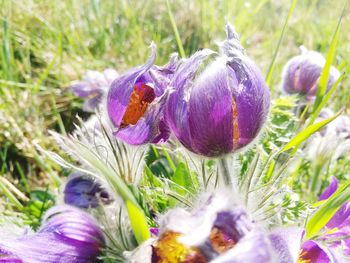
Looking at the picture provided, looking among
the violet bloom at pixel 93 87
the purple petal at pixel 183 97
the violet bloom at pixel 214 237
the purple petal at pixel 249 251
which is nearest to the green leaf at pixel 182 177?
the purple petal at pixel 183 97

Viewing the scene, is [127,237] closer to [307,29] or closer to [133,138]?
[133,138]

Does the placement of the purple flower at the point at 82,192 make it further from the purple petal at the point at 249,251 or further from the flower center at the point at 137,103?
the purple petal at the point at 249,251

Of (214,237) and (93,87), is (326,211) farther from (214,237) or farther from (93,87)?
(93,87)

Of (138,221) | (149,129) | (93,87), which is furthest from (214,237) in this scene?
(93,87)

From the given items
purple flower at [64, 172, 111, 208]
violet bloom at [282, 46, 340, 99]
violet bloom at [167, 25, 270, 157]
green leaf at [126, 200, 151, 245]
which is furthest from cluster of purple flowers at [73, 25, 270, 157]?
violet bloom at [282, 46, 340, 99]

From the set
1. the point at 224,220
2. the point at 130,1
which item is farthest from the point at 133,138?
the point at 130,1

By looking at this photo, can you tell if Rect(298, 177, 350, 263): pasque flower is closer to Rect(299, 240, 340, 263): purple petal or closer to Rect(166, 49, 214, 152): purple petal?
Rect(299, 240, 340, 263): purple petal
